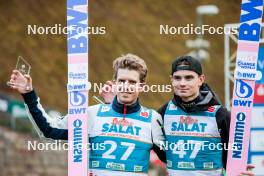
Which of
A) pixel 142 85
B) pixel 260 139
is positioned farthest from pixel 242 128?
pixel 260 139

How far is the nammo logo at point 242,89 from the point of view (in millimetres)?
5117

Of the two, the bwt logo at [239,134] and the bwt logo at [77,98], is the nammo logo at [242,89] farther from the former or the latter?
the bwt logo at [77,98]

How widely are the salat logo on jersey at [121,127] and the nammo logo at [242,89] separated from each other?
0.86 m

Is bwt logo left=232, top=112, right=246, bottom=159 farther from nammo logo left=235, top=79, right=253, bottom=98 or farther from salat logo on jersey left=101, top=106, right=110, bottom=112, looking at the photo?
salat logo on jersey left=101, top=106, right=110, bottom=112

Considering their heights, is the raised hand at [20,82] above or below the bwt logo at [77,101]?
above

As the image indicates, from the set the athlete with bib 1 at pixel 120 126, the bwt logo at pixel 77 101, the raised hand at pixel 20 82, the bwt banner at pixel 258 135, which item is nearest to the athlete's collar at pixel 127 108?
the athlete with bib 1 at pixel 120 126

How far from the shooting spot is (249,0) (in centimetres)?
509

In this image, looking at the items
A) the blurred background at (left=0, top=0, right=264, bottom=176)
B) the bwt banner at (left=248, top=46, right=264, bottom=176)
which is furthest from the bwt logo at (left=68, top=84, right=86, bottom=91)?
the blurred background at (left=0, top=0, right=264, bottom=176)

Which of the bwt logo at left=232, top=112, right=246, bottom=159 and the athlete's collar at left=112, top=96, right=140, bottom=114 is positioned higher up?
the athlete's collar at left=112, top=96, right=140, bottom=114

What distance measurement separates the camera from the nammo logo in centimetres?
512

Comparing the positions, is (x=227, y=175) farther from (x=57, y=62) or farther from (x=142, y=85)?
(x=57, y=62)

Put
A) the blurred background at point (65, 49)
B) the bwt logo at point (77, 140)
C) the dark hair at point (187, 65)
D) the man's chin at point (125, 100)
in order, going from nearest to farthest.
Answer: the bwt logo at point (77, 140) < the man's chin at point (125, 100) < the dark hair at point (187, 65) < the blurred background at point (65, 49)

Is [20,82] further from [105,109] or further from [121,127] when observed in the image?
[121,127]

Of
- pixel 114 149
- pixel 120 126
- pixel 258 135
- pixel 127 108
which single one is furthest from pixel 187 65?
pixel 258 135
